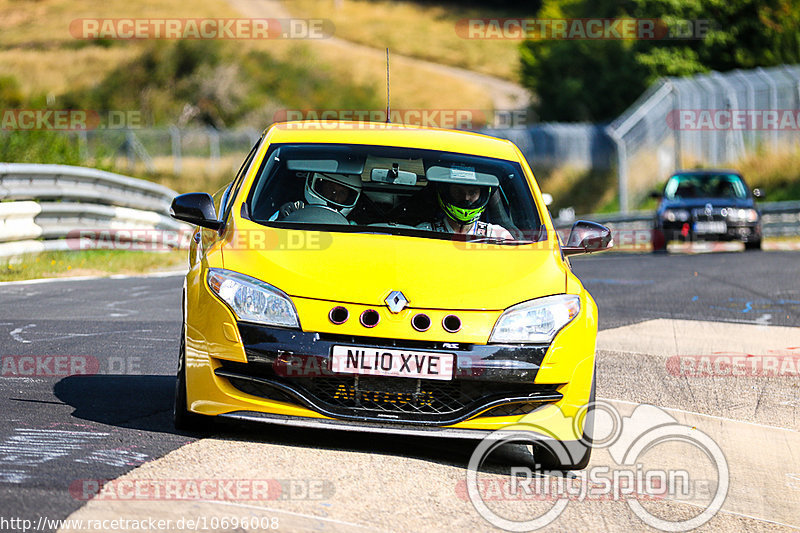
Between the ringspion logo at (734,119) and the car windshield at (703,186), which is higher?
the ringspion logo at (734,119)

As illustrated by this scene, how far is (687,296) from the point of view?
46.8 ft

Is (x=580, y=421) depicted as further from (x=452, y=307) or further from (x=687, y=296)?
(x=687, y=296)

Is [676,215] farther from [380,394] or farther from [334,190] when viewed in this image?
[380,394]

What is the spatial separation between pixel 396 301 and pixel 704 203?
18632 mm

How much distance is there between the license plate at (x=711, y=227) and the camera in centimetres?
2314

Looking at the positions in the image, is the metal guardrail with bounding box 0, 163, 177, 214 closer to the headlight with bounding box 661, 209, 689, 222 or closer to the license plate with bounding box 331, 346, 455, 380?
the headlight with bounding box 661, 209, 689, 222

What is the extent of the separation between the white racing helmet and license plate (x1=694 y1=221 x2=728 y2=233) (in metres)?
16.9

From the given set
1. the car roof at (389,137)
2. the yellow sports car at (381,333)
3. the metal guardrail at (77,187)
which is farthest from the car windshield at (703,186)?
the yellow sports car at (381,333)

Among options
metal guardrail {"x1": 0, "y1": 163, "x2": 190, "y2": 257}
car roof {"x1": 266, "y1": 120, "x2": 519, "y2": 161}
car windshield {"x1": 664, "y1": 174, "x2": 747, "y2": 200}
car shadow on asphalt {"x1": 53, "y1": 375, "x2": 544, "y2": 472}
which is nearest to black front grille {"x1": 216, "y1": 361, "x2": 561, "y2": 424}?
car shadow on asphalt {"x1": 53, "y1": 375, "x2": 544, "y2": 472}

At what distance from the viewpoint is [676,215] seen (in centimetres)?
2348

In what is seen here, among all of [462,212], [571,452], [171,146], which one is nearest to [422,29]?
[171,146]

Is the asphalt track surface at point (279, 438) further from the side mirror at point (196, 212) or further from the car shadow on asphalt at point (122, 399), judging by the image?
the side mirror at point (196, 212)

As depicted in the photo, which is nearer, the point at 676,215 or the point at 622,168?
the point at 676,215

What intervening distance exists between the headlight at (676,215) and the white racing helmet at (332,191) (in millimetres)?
16968
